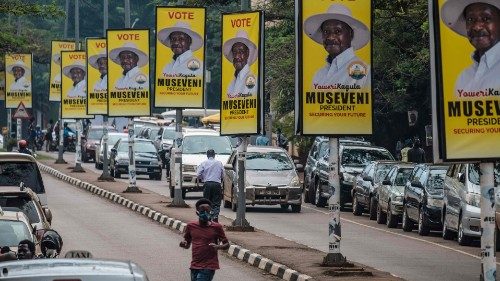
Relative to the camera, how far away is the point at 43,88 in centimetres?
11975

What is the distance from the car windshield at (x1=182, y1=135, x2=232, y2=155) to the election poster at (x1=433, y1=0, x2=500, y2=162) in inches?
1146

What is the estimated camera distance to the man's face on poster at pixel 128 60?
1772 inches

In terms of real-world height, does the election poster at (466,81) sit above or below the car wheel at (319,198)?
above

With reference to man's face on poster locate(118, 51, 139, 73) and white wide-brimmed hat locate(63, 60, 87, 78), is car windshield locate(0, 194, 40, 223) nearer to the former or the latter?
man's face on poster locate(118, 51, 139, 73)

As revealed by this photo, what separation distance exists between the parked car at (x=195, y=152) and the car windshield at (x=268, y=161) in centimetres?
433

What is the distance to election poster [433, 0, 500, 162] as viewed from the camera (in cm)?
1767

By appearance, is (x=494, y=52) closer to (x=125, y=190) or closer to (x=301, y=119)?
(x=301, y=119)

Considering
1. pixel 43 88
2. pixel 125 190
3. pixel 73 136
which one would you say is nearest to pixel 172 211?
pixel 125 190

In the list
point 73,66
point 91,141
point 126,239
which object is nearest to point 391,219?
point 126,239

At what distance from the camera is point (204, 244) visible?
17.2 m

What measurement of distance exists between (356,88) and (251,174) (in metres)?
17.2

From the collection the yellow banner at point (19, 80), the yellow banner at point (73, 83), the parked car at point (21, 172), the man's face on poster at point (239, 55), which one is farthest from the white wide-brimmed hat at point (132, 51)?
the yellow banner at point (19, 80)

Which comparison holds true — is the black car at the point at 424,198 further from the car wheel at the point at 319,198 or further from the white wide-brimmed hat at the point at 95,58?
the white wide-brimmed hat at the point at 95,58

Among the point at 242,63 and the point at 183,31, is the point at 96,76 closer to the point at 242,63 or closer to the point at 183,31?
the point at 183,31
